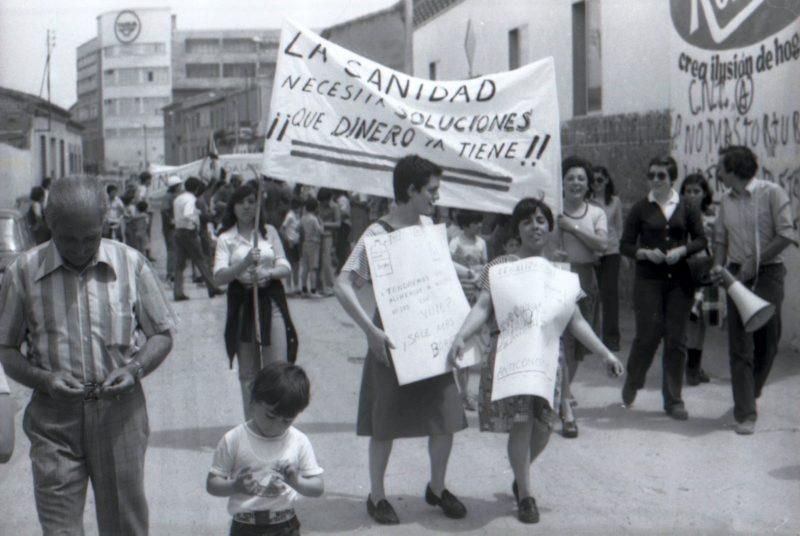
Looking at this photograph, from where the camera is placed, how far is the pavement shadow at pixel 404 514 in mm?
6188

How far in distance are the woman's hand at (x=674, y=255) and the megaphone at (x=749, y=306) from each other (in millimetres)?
620

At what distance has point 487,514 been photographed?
21.0 feet

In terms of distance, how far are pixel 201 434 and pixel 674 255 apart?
338 cm

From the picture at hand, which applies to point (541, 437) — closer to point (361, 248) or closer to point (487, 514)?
point (487, 514)

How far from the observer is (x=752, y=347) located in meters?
7.99

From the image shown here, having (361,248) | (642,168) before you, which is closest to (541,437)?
(361,248)

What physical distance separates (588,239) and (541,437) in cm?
245

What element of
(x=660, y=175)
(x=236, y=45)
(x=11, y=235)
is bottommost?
(x=11, y=235)

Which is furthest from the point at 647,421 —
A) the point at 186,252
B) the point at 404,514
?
the point at 186,252

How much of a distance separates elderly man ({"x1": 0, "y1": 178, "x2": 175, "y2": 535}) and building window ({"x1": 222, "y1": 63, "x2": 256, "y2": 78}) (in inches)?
4287

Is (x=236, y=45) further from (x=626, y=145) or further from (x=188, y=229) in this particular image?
(x=626, y=145)

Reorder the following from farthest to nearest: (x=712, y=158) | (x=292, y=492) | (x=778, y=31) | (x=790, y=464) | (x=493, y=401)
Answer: (x=712, y=158), (x=778, y=31), (x=790, y=464), (x=493, y=401), (x=292, y=492)

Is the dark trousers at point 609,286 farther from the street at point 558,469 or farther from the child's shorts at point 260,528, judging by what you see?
the child's shorts at point 260,528

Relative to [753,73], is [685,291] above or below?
below
